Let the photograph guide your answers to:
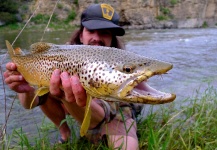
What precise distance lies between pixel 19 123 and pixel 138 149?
176 cm

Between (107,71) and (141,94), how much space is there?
0.25 metres

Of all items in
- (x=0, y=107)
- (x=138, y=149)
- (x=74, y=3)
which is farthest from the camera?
(x=74, y=3)

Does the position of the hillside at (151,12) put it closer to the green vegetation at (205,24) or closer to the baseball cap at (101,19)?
the green vegetation at (205,24)

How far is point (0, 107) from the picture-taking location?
4340mm

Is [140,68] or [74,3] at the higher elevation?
[140,68]

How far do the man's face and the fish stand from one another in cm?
105

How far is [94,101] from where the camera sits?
2676 mm

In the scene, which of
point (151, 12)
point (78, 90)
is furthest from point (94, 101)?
point (151, 12)

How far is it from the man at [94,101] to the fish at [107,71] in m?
0.10

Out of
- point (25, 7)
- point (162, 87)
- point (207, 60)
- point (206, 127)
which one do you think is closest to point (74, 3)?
point (25, 7)

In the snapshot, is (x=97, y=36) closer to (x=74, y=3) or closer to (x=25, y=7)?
(x=25, y=7)

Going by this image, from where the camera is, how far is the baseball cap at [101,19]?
10.0ft

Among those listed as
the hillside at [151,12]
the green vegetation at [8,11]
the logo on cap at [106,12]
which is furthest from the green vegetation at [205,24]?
the logo on cap at [106,12]

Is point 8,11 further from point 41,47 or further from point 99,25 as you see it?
point 41,47
